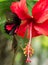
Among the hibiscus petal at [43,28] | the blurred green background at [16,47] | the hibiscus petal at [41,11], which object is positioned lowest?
the blurred green background at [16,47]

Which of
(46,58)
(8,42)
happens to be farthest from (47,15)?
(46,58)

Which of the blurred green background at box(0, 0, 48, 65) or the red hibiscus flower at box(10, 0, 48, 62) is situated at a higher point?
the red hibiscus flower at box(10, 0, 48, 62)

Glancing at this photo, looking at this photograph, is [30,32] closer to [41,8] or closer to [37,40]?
[41,8]

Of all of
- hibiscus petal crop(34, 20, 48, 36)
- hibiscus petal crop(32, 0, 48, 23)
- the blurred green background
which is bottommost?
the blurred green background

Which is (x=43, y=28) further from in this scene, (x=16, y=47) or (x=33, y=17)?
(x=16, y=47)

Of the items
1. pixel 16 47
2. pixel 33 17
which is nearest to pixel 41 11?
pixel 33 17

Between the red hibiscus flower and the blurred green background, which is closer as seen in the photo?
the red hibiscus flower
